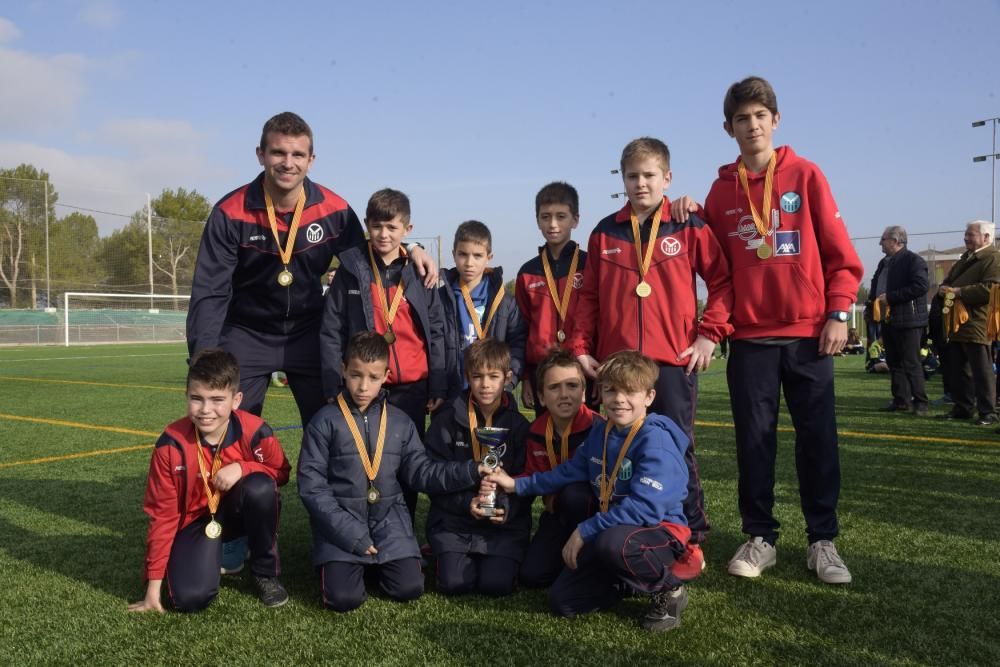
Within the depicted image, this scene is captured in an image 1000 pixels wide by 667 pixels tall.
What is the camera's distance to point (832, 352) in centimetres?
350

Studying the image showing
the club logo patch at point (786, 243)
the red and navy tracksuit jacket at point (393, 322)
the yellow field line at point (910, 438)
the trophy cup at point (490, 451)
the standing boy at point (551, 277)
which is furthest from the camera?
the yellow field line at point (910, 438)

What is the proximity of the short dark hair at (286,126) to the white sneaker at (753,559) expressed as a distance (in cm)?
279

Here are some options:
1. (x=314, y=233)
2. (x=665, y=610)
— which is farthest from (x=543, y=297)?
(x=665, y=610)

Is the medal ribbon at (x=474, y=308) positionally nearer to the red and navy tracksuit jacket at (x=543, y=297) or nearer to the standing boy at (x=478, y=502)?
the red and navy tracksuit jacket at (x=543, y=297)

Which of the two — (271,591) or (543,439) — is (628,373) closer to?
(543,439)

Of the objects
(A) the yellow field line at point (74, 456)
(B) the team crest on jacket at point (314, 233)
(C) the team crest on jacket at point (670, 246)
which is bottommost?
(A) the yellow field line at point (74, 456)

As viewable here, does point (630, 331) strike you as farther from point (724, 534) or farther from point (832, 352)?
point (724, 534)

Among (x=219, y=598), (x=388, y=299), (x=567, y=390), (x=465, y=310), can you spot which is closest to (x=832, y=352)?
(x=567, y=390)

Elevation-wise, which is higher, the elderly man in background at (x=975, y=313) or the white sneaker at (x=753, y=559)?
the elderly man in background at (x=975, y=313)

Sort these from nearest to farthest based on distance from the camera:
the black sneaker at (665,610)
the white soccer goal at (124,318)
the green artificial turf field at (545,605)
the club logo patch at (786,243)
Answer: the green artificial turf field at (545,605)
the black sneaker at (665,610)
the club logo patch at (786,243)
the white soccer goal at (124,318)

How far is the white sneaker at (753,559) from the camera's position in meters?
3.54

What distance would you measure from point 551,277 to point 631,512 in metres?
1.49

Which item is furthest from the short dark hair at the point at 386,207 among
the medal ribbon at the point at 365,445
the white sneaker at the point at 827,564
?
the white sneaker at the point at 827,564

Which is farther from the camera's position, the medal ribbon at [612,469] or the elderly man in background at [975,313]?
the elderly man in background at [975,313]
